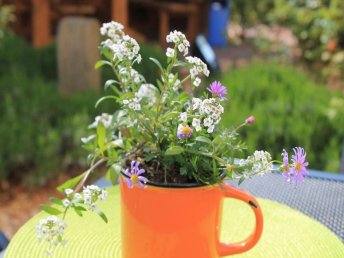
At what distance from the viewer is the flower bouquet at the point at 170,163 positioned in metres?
0.83

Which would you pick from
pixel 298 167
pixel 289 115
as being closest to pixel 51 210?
pixel 298 167

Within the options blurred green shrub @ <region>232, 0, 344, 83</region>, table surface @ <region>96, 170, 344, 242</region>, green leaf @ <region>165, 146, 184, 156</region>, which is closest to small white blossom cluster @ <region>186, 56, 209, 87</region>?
green leaf @ <region>165, 146, 184, 156</region>

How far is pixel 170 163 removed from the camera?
0.88 m

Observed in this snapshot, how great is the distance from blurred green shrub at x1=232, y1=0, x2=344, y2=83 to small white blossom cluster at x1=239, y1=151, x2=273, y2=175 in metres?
4.52

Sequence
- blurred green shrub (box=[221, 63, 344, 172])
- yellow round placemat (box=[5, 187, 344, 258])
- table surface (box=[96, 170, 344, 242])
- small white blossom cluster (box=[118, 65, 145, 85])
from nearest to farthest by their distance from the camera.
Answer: small white blossom cluster (box=[118, 65, 145, 85]), yellow round placemat (box=[5, 187, 344, 258]), table surface (box=[96, 170, 344, 242]), blurred green shrub (box=[221, 63, 344, 172])

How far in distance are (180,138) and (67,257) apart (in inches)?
12.9

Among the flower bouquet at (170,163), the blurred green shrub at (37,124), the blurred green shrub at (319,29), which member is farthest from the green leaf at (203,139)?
the blurred green shrub at (319,29)

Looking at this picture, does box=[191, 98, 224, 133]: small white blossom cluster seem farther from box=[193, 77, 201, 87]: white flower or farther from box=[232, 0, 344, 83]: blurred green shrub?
box=[232, 0, 344, 83]: blurred green shrub

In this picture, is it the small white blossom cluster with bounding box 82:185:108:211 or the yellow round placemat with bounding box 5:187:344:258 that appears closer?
the small white blossom cluster with bounding box 82:185:108:211

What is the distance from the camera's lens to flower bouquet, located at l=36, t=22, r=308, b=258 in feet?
2.74

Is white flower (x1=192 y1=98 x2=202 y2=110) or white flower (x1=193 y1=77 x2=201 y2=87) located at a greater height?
white flower (x1=193 y1=77 x2=201 y2=87)

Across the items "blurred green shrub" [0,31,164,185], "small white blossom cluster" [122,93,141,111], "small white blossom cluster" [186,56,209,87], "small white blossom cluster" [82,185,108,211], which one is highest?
"small white blossom cluster" [186,56,209,87]

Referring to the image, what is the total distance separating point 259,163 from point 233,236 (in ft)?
1.09

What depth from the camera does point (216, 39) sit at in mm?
8031
